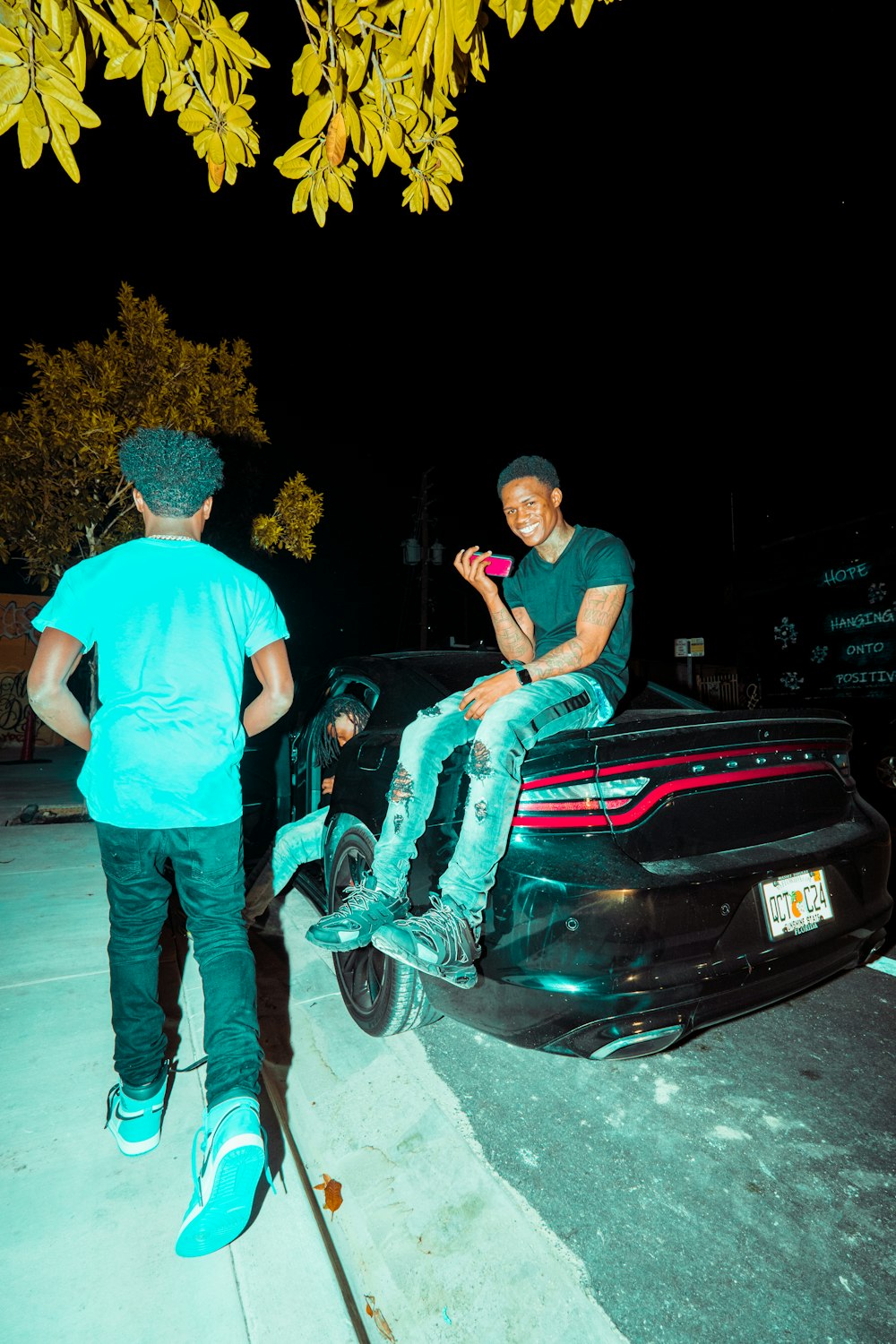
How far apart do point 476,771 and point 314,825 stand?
1589 millimetres

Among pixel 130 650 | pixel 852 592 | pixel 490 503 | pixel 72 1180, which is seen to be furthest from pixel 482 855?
pixel 490 503

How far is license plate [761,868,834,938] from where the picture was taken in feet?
6.32

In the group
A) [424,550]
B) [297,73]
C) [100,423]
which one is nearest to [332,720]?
[297,73]

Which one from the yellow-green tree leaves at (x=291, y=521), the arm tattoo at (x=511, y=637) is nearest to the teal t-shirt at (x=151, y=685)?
the arm tattoo at (x=511, y=637)

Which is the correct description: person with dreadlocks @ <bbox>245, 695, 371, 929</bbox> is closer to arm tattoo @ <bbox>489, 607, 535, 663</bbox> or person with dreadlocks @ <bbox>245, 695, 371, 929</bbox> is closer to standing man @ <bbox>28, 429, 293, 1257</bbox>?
arm tattoo @ <bbox>489, 607, 535, 663</bbox>

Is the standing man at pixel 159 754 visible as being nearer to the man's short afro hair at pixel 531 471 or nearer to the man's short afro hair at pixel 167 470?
the man's short afro hair at pixel 167 470

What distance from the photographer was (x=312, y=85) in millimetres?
1917

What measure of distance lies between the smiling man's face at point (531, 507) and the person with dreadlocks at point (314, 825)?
119 cm

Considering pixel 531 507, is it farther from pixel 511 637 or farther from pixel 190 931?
pixel 190 931

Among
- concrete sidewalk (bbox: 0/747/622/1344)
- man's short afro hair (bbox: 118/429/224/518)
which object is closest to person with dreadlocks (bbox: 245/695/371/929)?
concrete sidewalk (bbox: 0/747/622/1344)

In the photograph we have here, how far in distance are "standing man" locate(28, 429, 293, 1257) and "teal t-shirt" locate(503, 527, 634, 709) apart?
144 cm

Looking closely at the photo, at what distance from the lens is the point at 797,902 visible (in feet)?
6.55

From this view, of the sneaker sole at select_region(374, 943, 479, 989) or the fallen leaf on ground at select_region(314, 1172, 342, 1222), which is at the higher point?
the sneaker sole at select_region(374, 943, 479, 989)

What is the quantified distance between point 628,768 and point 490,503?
83.6 ft
